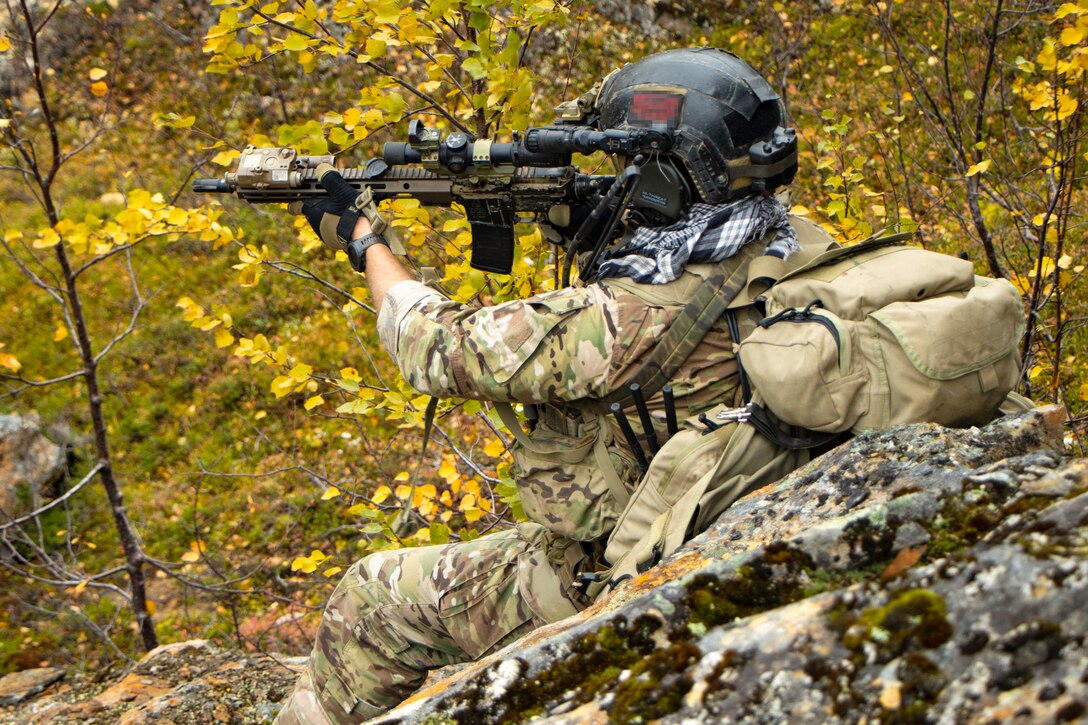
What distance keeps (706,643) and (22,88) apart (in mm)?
13156

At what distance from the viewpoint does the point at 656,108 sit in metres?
2.97

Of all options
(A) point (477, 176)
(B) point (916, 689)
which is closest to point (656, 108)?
(A) point (477, 176)

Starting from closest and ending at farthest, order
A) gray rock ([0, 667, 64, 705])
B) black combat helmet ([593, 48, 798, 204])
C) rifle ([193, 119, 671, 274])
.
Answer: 1. black combat helmet ([593, 48, 798, 204])
2. rifle ([193, 119, 671, 274])
3. gray rock ([0, 667, 64, 705])

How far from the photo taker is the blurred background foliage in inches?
158

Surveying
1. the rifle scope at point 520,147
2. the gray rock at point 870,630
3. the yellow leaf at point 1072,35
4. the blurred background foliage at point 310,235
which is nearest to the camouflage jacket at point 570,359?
the rifle scope at point 520,147

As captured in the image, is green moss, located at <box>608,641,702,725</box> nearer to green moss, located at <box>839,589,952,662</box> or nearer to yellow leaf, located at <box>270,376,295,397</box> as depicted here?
green moss, located at <box>839,589,952,662</box>

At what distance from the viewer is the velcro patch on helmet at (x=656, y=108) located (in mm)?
2949

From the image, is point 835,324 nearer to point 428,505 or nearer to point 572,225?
point 572,225

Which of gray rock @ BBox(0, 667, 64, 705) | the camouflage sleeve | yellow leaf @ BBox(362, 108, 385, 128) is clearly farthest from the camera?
gray rock @ BBox(0, 667, 64, 705)

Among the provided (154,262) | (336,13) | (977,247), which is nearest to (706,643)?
(336,13)

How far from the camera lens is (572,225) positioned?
3332mm

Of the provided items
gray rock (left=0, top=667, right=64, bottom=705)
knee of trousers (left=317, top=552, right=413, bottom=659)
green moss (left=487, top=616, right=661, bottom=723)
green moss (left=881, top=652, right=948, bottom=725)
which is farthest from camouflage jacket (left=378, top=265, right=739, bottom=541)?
gray rock (left=0, top=667, right=64, bottom=705)

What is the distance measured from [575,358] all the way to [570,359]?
0.05 ft

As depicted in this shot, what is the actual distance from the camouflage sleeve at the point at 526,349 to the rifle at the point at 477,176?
0.51 m
